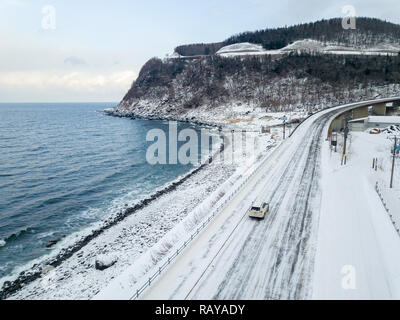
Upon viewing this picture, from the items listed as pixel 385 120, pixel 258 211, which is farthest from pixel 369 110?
pixel 258 211

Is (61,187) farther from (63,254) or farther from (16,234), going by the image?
(63,254)

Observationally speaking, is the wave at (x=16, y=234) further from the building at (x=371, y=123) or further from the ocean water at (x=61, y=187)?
the building at (x=371, y=123)

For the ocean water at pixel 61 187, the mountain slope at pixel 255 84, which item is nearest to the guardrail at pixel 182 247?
the ocean water at pixel 61 187

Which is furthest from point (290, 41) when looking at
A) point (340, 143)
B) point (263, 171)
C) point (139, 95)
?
point (263, 171)

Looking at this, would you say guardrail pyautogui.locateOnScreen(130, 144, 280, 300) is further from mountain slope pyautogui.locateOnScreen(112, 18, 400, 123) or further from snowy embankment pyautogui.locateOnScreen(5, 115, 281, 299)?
mountain slope pyautogui.locateOnScreen(112, 18, 400, 123)

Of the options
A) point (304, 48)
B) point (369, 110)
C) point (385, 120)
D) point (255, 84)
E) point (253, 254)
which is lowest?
point (253, 254)
